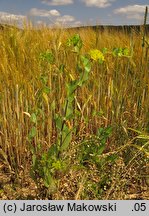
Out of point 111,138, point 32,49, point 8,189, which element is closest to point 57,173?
point 8,189

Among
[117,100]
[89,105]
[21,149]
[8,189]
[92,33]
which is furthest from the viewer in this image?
[92,33]

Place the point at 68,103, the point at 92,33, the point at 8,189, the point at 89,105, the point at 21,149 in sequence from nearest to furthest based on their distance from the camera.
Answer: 1. the point at 68,103
2. the point at 8,189
3. the point at 21,149
4. the point at 89,105
5. the point at 92,33

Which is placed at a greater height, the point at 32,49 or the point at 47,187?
the point at 32,49

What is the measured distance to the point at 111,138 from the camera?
1.62 metres

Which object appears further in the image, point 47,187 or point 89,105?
point 89,105

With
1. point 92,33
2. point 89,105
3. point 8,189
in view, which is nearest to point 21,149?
point 8,189

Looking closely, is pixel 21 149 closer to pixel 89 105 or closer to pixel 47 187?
pixel 47 187

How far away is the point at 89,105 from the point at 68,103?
1.70ft

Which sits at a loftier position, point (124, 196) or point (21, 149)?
point (21, 149)

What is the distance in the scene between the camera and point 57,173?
1.35 meters

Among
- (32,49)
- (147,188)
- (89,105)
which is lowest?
(147,188)

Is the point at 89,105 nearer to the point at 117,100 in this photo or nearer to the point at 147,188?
the point at 117,100

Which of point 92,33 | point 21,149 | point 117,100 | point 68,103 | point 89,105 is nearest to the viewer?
point 68,103

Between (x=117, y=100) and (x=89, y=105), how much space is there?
0.18m
